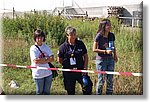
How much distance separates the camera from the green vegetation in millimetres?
6801

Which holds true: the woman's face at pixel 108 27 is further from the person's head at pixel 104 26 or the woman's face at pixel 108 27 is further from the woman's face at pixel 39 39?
the woman's face at pixel 39 39

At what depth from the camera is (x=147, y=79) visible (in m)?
6.81

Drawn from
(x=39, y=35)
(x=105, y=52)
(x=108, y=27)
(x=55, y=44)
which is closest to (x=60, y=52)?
(x=55, y=44)

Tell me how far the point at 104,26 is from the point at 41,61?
97 cm

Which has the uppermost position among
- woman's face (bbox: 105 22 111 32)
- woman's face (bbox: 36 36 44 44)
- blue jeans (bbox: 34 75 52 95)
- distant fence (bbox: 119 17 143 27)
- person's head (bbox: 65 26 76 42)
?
distant fence (bbox: 119 17 143 27)

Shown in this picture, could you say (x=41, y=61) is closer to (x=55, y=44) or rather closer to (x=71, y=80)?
(x=55, y=44)

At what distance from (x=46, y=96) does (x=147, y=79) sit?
137 cm

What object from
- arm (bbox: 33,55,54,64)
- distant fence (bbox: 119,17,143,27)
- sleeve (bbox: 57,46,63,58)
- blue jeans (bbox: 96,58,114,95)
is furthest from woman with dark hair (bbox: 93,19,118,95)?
arm (bbox: 33,55,54,64)

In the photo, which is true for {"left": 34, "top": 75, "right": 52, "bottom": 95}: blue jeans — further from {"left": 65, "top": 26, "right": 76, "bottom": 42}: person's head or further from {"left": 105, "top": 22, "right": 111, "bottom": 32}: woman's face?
{"left": 105, "top": 22, "right": 111, "bottom": 32}: woman's face

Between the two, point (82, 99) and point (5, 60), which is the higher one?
point (5, 60)

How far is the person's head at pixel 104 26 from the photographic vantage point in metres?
6.82

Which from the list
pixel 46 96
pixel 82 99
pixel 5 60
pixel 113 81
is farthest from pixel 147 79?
pixel 5 60

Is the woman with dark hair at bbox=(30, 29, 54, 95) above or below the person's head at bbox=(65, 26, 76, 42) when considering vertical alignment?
below

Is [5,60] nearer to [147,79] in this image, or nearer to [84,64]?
[84,64]
